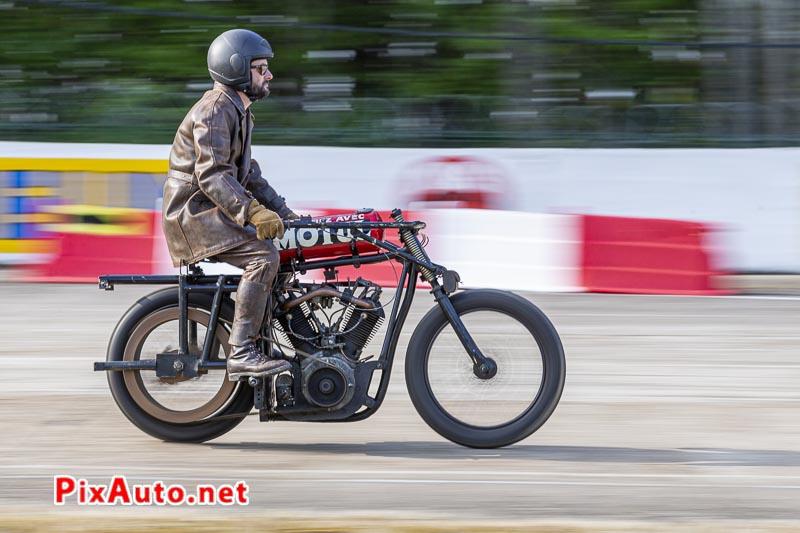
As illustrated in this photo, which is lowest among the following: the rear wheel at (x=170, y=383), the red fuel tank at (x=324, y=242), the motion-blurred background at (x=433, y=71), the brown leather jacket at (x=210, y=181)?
the rear wheel at (x=170, y=383)

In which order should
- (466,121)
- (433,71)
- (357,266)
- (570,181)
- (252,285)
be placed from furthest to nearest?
(433,71), (466,121), (570,181), (357,266), (252,285)

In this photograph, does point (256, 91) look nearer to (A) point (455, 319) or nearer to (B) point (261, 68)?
(B) point (261, 68)

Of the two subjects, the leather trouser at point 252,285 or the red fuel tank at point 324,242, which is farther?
the red fuel tank at point 324,242

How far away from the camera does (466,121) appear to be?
16.8m

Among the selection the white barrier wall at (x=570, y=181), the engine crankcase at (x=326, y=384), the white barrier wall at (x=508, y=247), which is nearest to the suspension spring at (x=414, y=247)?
the engine crankcase at (x=326, y=384)

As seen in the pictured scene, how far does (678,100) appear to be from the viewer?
18.4 metres

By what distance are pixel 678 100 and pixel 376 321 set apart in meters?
13.3

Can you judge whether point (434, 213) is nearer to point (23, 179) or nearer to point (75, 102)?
point (23, 179)

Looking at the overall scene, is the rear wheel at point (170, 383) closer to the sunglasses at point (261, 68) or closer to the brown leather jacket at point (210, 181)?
the brown leather jacket at point (210, 181)

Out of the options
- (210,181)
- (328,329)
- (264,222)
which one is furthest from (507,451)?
(210,181)

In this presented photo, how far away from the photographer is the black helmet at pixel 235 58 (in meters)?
5.96

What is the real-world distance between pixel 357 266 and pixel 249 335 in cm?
63

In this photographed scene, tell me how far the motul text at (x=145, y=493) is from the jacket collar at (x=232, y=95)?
5.82ft

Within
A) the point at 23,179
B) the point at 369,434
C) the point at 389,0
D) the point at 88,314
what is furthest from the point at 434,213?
the point at 389,0
